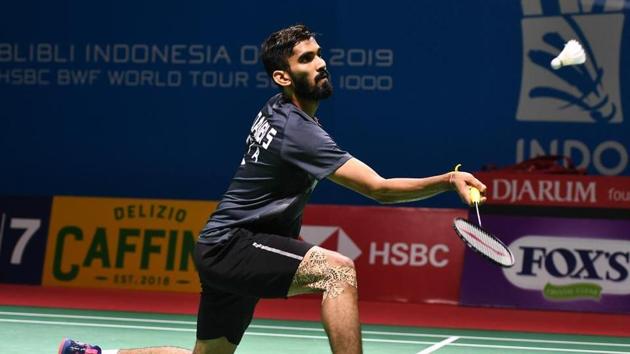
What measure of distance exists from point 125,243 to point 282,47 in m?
5.62

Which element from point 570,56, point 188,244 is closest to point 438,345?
point 570,56

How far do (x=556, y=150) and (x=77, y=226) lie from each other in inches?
157

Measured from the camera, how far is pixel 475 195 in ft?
12.1

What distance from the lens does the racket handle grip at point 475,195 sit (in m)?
3.66

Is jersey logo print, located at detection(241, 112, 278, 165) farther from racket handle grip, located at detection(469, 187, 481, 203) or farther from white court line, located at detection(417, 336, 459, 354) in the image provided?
white court line, located at detection(417, 336, 459, 354)

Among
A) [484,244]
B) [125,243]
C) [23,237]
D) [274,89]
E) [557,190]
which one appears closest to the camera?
[484,244]

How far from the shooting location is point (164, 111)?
1102 centimetres

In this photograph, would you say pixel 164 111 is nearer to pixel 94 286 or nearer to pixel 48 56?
pixel 48 56

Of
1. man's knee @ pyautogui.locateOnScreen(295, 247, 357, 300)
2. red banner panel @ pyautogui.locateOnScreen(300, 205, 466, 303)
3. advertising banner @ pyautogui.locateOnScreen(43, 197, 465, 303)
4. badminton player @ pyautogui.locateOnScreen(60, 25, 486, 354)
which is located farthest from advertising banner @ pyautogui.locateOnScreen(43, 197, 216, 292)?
man's knee @ pyautogui.locateOnScreen(295, 247, 357, 300)

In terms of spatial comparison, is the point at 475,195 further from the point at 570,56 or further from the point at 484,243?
the point at 570,56

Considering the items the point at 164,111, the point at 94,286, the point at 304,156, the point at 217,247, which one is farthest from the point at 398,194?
the point at 164,111

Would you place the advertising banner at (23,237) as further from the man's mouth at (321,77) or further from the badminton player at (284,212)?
the man's mouth at (321,77)

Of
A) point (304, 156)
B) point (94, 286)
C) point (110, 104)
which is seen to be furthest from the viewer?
point (110, 104)

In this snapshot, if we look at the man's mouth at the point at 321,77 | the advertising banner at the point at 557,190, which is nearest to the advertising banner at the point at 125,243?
the advertising banner at the point at 557,190
